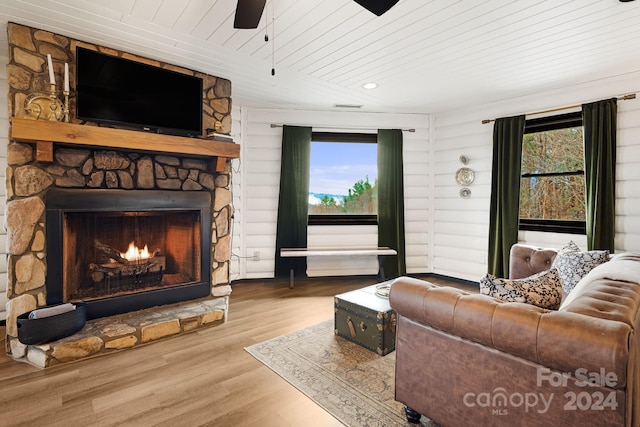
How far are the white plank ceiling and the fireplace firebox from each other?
131cm

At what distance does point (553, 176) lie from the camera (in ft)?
13.4

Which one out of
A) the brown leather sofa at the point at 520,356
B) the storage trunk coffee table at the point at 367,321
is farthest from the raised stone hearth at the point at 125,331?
the brown leather sofa at the point at 520,356

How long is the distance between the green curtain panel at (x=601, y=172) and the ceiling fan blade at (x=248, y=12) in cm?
378

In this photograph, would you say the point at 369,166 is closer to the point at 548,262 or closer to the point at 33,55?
the point at 548,262

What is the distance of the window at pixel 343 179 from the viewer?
5.12m

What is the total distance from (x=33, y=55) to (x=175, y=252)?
2.05 meters

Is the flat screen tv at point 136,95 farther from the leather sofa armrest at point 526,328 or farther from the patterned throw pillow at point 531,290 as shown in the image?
the patterned throw pillow at point 531,290

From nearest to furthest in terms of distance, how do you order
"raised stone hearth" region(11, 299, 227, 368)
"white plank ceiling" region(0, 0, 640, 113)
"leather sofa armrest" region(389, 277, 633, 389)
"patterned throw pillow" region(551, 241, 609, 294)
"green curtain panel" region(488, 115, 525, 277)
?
"leather sofa armrest" region(389, 277, 633, 389) → "white plank ceiling" region(0, 0, 640, 113) → "raised stone hearth" region(11, 299, 227, 368) → "patterned throw pillow" region(551, 241, 609, 294) → "green curtain panel" region(488, 115, 525, 277)

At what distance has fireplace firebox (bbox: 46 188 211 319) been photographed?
2713mm

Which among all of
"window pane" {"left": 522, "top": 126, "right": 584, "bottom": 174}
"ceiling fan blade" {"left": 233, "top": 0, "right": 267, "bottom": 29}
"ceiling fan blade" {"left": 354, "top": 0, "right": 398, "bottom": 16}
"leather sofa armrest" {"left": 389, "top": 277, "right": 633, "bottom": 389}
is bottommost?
"leather sofa armrest" {"left": 389, "top": 277, "right": 633, "bottom": 389}

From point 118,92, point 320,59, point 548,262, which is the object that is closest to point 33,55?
point 118,92

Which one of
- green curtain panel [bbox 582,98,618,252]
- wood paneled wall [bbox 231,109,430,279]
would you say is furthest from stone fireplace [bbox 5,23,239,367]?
green curtain panel [bbox 582,98,618,252]

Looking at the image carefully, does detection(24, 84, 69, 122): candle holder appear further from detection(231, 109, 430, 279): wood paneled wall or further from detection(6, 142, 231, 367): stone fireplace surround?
detection(231, 109, 430, 279): wood paneled wall

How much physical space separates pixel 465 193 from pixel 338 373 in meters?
3.46
